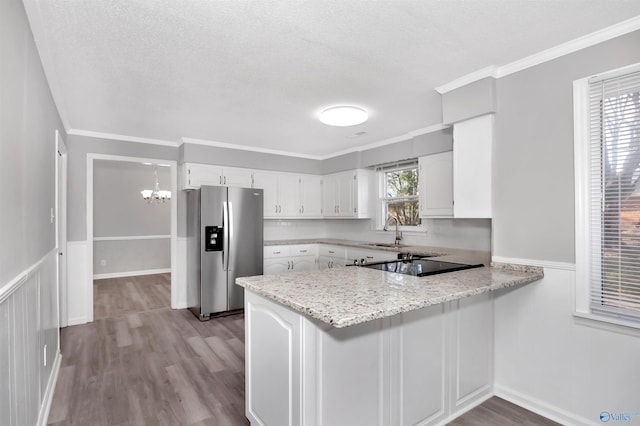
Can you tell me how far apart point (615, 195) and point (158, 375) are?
3408 millimetres

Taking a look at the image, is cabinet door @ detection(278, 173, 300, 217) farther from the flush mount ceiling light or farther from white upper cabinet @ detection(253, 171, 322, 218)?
the flush mount ceiling light

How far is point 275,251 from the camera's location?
4848mm

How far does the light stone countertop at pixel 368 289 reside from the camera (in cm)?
136

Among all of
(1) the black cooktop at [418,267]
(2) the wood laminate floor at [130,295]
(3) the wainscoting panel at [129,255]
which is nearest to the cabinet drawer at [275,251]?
(2) the wood laminate floor at [130,295]

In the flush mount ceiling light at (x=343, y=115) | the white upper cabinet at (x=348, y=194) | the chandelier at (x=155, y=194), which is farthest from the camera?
the chandelier at (x=155, y=194)

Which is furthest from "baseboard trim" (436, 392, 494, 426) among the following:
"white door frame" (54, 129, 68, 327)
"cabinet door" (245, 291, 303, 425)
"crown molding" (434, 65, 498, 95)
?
"white door frame" (54, 129, 68, 327)

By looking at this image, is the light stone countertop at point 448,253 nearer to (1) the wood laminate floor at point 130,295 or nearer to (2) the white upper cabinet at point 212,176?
(2) the white upper cabinet at point 212,176

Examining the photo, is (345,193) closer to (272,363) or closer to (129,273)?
(272,363)

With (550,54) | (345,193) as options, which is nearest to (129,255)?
(345,193)

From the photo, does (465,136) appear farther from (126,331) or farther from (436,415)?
(126,331)

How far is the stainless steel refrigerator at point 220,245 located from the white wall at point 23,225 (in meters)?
1.73

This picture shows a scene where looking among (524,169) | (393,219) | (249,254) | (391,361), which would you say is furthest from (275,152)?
(391,361)

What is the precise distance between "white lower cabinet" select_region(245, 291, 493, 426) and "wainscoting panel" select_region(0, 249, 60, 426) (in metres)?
1.05

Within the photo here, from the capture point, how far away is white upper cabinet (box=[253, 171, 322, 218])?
5012 mm
